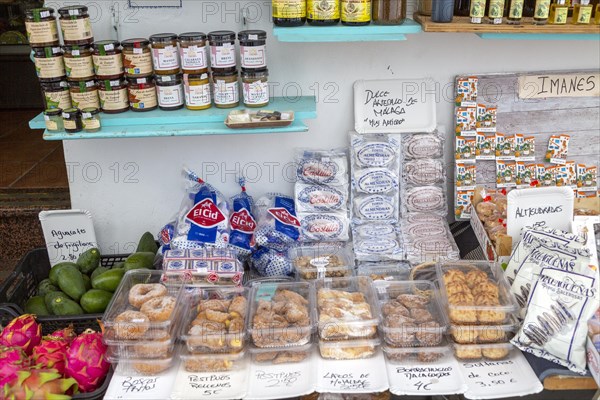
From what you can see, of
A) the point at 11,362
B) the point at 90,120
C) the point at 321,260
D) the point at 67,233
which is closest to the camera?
the point at 11,362

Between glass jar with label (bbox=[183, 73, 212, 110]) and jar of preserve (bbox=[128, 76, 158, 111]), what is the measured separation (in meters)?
0.13

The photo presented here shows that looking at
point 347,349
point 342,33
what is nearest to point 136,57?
point 342,33

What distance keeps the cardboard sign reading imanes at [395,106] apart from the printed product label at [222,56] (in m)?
0.57

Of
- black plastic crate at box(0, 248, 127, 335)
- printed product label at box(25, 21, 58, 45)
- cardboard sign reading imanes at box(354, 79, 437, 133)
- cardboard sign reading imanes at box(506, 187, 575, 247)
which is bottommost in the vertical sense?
black plastic crate at box(0, 248, 127, 335)

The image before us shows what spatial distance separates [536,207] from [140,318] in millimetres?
1410

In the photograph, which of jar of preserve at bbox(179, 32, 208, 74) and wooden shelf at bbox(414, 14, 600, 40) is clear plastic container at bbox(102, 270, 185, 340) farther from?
wooden shelf at bbox(414, 14, 600, 40)

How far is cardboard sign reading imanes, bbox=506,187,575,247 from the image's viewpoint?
2.13 meters

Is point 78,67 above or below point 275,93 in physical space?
above

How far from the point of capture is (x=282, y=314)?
1875 mm

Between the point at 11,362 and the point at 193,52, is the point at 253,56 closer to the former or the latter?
the point at 193,52

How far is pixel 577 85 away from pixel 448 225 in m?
0.78

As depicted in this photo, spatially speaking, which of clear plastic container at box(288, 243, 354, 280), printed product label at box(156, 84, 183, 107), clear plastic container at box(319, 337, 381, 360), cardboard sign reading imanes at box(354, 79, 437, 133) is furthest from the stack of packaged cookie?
printed product label at box(156, 84, 183, 107)

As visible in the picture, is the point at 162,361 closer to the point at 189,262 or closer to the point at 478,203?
the point at 189,262

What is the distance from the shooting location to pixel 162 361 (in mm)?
1777
